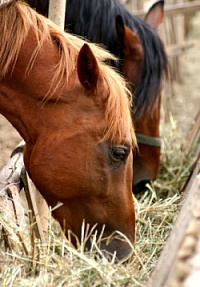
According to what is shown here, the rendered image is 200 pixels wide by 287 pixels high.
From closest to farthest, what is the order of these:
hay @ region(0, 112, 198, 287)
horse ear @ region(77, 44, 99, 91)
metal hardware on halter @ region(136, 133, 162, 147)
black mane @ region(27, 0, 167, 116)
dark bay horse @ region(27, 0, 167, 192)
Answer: hay @ region(0, 112, 198, 287), horse ear @ region(77, 44, 99, 91), black mane @ region(27, 0, 167, 116), dark bay horse @ region(27, 0, 167, 192), metal hardware on halter @ region(136, 133, 162, 147)

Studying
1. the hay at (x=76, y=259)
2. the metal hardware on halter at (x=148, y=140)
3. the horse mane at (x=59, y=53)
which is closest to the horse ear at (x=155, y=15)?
the metal hardware on halter at (x=148, y=140)

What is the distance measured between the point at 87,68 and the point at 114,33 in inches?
68.4

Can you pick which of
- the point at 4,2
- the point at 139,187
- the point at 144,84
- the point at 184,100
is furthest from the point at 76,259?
the point at 184,100

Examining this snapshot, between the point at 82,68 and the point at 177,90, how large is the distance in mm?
5917

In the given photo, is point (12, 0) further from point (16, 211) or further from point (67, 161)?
point (16, 211)

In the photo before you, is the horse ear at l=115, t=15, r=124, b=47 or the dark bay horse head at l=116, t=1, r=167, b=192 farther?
the dark bay horse head at l=116, t=1, r=167, b=192

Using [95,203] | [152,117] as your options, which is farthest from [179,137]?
[95,203]

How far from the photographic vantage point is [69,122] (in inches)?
118

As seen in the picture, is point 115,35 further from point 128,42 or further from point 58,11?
point 58,11

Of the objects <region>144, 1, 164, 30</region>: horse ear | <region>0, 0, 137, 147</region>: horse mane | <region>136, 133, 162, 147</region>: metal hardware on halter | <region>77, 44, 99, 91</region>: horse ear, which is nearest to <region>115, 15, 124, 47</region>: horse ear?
<region>136, 133, 162, 147</region>: metal hardware on halter

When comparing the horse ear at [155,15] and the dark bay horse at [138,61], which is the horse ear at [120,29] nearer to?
the dark bay horse at [138,61]

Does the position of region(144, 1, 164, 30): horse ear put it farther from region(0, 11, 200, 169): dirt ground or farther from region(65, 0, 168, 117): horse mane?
region(0, 11, 200, 169): dirt ground

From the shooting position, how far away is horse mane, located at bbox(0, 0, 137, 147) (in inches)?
118

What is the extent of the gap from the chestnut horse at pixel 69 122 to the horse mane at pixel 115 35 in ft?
4.16
